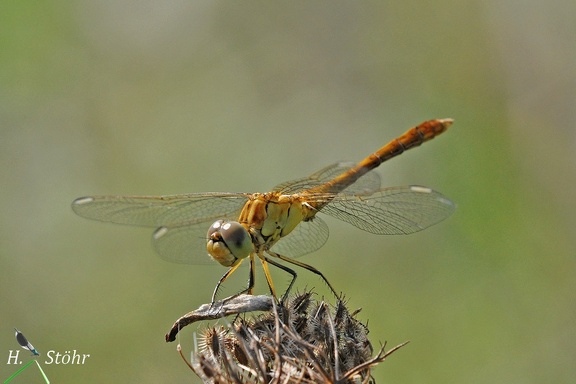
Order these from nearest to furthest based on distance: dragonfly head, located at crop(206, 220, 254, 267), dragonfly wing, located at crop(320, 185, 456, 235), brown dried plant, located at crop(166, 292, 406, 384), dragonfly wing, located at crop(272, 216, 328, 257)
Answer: brown dried plant, located at crop(166, 292, 406, 384) → dragonfly head, located at crop(206, 220, 254, 267) → dragonfly wing, located at crop(320, 185, 456, 235) → dragonfly wing, located at crop(272, 216, 328, 257)

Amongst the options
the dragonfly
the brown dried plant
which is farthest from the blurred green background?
the brown dried plant

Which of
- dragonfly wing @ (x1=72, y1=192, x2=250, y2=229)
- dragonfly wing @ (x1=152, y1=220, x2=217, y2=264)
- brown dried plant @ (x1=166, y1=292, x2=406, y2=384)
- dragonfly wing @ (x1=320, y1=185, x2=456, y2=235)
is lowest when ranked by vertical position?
brown dried plant @ (x1=166, y1=292, x2=406, y2=384)

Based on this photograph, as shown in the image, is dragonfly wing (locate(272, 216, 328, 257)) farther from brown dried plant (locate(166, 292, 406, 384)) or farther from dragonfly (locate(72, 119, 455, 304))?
brown dried plant (locate(166, 292, 406, 384))

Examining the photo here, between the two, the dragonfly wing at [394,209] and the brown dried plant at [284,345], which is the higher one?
the dragonfly wing at [394,209]

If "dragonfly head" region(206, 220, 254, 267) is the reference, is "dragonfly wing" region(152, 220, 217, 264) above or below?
above

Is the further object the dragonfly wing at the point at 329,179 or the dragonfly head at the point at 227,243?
the dragonfly wing at the point at 329,179

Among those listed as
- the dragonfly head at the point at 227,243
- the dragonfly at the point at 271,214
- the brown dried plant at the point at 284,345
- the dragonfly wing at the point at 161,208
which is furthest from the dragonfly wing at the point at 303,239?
the brown dried plant at the point at 284,345

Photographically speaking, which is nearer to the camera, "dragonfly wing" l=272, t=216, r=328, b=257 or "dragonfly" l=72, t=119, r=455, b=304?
"dragonfly" l=72, t=119, r=455, b=304

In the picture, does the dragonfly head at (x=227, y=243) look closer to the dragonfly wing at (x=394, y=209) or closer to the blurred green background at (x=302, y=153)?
the dragonfly wing at (x=394, y=209)

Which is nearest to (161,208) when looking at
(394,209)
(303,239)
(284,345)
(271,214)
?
(271,214)
